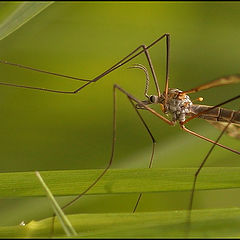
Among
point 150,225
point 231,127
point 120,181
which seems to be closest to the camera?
point 150,225

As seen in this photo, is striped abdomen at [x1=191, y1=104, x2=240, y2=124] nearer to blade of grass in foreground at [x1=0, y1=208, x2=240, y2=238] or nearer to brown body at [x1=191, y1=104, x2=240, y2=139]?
brown body at [x1=191, y1=104, x2=240, y2=139]

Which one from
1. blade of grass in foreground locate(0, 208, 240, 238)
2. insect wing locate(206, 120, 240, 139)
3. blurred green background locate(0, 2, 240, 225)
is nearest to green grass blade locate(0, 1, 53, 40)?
blurred green background locate(0, 2, 240, 225)

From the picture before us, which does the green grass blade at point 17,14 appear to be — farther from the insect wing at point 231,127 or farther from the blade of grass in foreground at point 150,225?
the insect wing at point 231,127

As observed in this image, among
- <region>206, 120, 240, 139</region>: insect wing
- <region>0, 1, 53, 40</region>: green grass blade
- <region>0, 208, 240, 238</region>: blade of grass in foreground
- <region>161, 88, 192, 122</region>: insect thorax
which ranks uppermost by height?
<region>161, 88, 192, 122</region>: insect thorax

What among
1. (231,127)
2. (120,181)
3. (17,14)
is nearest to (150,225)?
(120,181)

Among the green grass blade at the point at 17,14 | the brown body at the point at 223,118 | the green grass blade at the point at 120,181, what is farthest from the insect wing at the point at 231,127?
the green grass blade at the point at 17,14

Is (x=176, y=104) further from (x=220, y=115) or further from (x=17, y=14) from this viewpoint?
(x=17, y=14)

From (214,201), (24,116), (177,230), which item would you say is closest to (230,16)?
(214,201)
